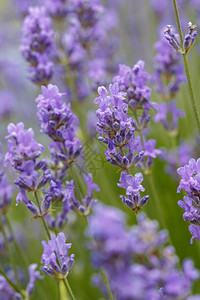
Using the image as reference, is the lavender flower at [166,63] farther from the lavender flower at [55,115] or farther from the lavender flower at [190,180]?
the lavender flower at [190,180]

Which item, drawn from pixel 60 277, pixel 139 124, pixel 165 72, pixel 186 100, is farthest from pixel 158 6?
pixel 60 277

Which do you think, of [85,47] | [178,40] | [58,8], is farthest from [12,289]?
[58,8]

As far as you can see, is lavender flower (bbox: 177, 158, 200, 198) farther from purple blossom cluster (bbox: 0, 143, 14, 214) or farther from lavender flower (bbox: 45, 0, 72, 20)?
lavender flower (bbox: 45, 0, 72, 20)

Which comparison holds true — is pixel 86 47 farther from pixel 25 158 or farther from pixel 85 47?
pixel 25 158

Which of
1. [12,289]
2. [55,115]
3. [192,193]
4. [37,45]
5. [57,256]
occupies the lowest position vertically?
[12,289]

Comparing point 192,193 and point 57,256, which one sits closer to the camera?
point 192,193

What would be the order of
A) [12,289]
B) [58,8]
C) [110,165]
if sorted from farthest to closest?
[110,165] → [58,8] → [12,289]

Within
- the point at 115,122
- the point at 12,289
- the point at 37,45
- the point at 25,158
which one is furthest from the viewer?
the point at 37,45

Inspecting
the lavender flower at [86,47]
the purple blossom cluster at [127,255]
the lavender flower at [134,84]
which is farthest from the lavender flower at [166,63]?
the purple blossom cluster at [127,255]
